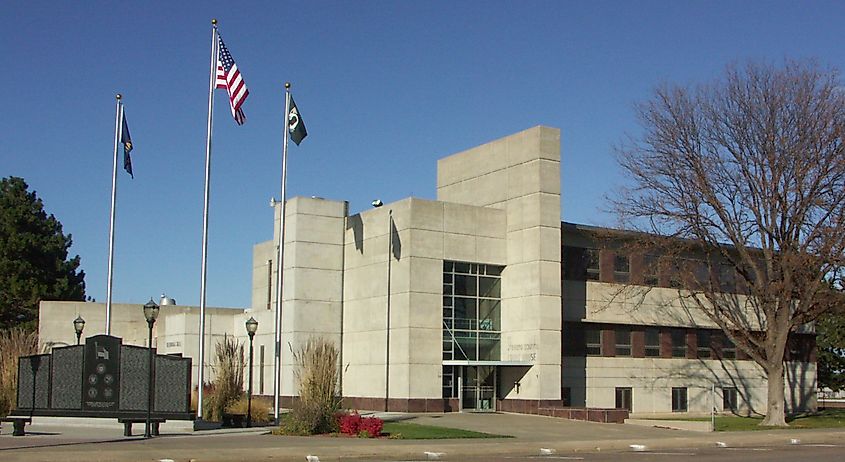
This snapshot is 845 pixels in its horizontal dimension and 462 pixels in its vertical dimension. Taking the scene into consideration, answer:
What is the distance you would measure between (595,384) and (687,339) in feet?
25.3

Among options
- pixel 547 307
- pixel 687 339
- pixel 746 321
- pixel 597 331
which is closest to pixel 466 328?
pixel 547 307

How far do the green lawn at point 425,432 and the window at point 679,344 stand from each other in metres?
23.0

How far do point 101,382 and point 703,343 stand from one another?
36.5 m

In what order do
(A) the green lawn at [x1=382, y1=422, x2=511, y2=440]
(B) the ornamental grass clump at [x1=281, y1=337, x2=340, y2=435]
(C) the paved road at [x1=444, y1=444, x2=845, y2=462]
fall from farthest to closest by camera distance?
(A) the green lawn at [x1=382, y1=422, x2=511, y2=440] → (B) the ornamental grass clump at [x1=281, y1=337, x2=340, y2=435] → (C) the paved road at [x1=444, y1=444, x2=845, y2=462]

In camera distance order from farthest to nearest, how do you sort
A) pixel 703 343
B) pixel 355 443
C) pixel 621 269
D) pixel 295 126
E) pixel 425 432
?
1. pixel 703 343
2. pixel 621 269
3. pixel 295 126
4. pixel 425 432
5. pixel 355 443

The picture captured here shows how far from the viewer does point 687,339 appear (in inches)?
2142

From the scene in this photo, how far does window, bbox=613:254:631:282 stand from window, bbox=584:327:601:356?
3.04m

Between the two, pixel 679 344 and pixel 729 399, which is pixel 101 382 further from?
pixel 729 399

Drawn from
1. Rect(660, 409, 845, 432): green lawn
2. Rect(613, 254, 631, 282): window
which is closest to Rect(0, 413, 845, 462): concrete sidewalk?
Rect(660, 409, 845, 432): green lawn

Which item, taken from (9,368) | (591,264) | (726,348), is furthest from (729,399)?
(9,368)

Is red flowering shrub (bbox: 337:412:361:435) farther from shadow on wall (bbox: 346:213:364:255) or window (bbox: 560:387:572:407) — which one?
window (bbox: 560:387:572:407)

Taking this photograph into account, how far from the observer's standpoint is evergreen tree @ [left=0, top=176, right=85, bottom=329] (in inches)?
2958

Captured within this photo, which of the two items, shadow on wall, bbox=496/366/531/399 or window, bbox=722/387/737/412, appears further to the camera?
window, bbox=722/387/737/412

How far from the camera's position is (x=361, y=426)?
99.7 feet
